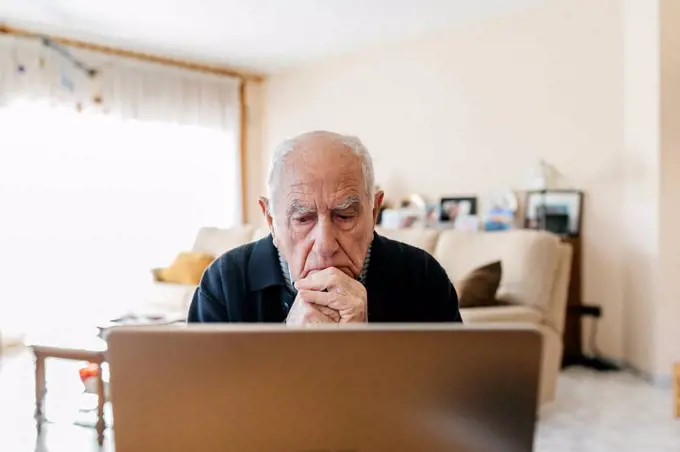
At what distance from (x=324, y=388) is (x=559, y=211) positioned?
3.62 m

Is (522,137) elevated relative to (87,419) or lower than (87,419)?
elevated

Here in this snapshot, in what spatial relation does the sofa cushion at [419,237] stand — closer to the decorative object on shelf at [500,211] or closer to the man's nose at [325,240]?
the decorative object on shelf at [500,211]

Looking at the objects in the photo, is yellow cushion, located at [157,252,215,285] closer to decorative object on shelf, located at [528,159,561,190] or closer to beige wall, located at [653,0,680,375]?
decorative object on shelf, located at [528,159,561,190]

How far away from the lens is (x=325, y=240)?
0.97 meters

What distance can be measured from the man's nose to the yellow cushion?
3507 mm

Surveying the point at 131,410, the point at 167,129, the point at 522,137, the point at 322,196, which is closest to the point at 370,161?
the point at 322,196

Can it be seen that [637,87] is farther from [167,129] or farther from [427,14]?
[167,129]

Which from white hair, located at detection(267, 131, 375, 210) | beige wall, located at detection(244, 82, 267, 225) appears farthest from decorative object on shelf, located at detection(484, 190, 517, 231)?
white hair, located at detection(267, 131, 375, 210)

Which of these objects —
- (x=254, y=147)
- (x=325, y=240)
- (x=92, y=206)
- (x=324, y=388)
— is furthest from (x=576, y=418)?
(x=254, y=147)

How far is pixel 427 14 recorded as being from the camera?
13.6 ft

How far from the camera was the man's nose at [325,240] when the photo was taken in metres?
0.97

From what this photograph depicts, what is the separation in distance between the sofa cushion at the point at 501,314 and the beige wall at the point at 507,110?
1484 mm

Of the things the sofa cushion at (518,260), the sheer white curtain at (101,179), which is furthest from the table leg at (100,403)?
the sheer white curtain at (101,179)

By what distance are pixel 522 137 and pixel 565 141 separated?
0.30 m
